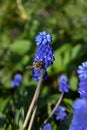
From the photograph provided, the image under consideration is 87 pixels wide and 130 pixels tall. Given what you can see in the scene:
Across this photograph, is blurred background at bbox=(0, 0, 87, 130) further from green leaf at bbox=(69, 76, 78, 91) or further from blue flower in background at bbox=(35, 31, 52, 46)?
blue flower in background at bbox=(35, 31, 52, 46)

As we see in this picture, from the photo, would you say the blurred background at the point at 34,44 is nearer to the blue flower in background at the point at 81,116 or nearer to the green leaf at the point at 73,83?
the green leaf at the point at 73,83

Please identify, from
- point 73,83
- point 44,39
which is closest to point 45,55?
point 44,39

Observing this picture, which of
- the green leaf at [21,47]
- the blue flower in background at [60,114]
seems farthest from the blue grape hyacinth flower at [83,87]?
the green leaf at [21,47]

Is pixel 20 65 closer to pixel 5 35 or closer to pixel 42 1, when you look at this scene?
pixel 5 35

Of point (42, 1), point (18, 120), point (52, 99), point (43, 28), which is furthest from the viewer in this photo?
point (42, 1)

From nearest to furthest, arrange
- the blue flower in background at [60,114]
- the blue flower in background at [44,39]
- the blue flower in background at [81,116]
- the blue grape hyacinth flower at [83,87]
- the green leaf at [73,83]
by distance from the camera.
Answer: the blue flower in background at [81,116], the blue grape hyacinth flower at [83,87], the blue flower in background at [44,39], the blue flower in background at [60,114], the green leaf at [73,83]

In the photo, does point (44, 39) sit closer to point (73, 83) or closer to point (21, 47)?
point (73, 83)

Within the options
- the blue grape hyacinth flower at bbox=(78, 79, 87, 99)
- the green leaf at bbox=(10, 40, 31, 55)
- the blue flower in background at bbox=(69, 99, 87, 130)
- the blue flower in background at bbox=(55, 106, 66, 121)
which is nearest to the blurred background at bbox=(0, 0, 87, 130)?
the green leaf at bbox=(10, 40, 31, 55)

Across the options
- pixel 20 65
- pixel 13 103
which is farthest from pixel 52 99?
pixel 20 65
